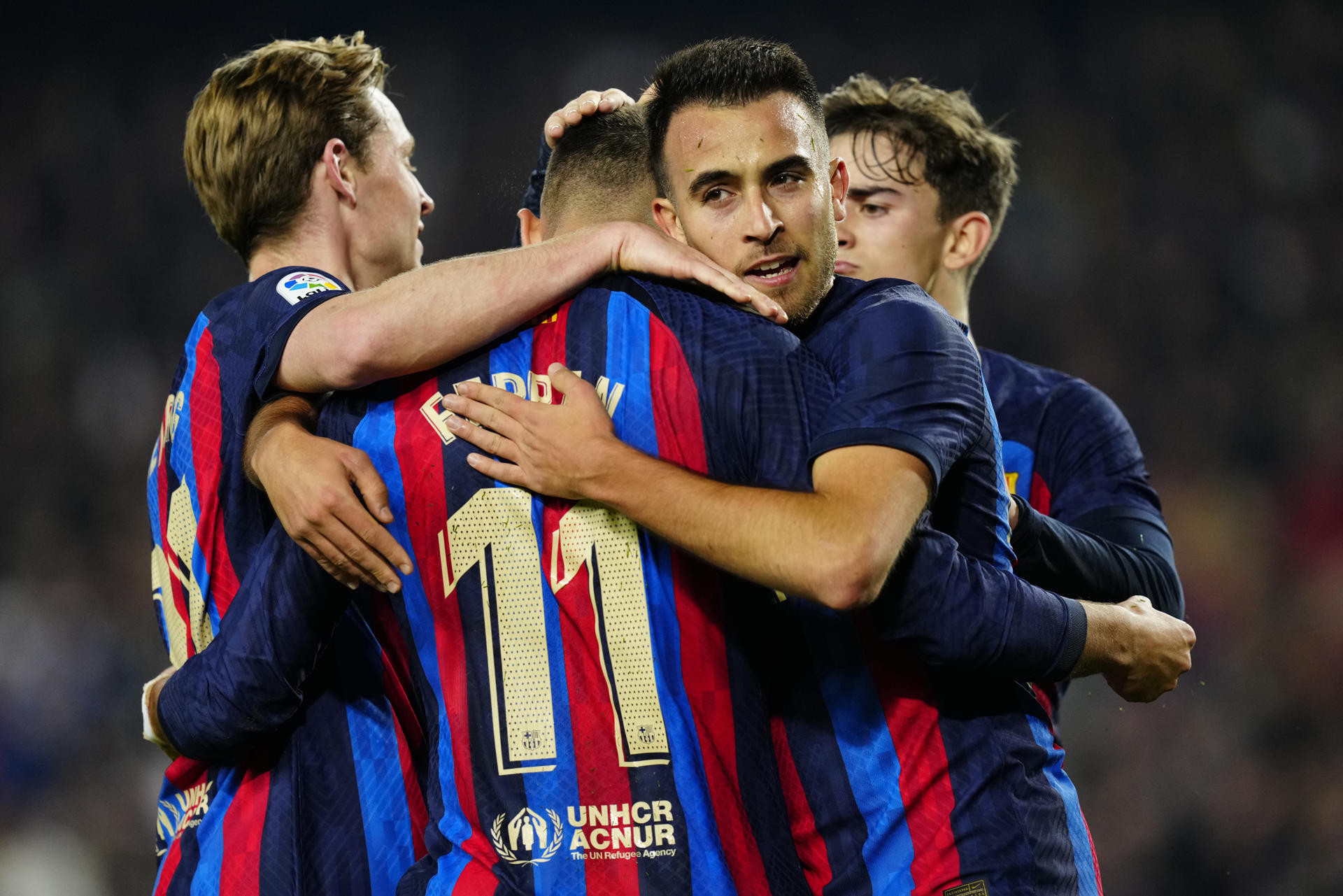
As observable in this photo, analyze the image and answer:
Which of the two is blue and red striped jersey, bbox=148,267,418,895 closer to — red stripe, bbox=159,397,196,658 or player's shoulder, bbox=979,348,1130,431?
red stripe, bbox=159,397,196,658

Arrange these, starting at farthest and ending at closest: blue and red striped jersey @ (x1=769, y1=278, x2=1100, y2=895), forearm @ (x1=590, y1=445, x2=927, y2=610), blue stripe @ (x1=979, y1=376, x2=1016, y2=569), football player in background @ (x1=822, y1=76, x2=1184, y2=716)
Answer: football player in background @ (x1=822, y1=76, x2=1184, y2=716), blue stripe @ (x1=979, y1=376, x2=1016, y2=569), blue and red striped jersey @ (x1=769, y1=278, x2=1100, y2=895), forearm @ (x1=590, y1=445, x2=927, y2=610)

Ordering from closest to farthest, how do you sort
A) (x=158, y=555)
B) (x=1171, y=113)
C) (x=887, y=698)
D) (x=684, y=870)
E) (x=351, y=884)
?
(x=684, y=870) < (x=887, y=698) < (x=351, y=884) < (x=158, y=555) < (x=1171, y=113)

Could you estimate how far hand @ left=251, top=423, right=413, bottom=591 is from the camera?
2074 mm

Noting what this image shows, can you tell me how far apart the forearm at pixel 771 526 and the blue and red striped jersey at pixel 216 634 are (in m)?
0.80

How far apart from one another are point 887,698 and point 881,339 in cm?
60

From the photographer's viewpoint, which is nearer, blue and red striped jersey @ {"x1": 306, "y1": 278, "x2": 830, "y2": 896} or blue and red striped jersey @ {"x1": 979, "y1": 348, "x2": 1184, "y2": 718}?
blue and red striped jersey @ {"x1": 306, "y1": 278, "x2": 830, "y2": 896}

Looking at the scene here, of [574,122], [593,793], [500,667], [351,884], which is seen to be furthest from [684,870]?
[574,122]

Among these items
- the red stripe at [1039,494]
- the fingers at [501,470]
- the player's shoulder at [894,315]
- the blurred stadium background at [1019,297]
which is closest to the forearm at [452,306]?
the fingers at [501,470]

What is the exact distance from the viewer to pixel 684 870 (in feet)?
6.47

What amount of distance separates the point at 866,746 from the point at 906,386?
1.99ft

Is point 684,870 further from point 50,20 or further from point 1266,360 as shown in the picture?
point 50,20

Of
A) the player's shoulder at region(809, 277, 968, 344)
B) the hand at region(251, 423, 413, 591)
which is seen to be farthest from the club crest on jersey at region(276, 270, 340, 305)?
the player's shoulder at region(809, 277, 968, 344)

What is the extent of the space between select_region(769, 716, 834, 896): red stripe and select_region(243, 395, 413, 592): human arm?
27.0 inches

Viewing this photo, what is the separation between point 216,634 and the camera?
8.16 feet
